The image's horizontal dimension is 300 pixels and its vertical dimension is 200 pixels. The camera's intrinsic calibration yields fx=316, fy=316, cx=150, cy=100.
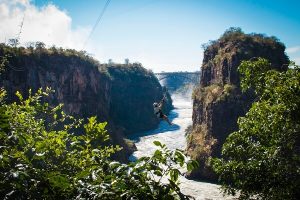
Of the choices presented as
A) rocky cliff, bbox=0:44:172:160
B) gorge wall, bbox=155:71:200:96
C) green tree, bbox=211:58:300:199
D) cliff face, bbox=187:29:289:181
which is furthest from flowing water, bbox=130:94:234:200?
gorge wall, bbox=155:71:200:96

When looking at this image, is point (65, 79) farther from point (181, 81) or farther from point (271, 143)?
point (181, 81)

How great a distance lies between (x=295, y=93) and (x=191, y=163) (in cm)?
690

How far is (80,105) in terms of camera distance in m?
67.4

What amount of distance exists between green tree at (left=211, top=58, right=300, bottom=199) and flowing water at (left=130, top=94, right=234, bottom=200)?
2.13 m

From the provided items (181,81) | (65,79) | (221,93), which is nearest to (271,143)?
(221,93)

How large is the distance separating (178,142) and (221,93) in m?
21.0

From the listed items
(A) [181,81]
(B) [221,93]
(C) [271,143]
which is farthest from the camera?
(A) [181,81]

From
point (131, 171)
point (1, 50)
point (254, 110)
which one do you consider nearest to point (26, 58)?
point (1, 50)

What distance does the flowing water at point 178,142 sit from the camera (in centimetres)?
4225

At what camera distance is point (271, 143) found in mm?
9758

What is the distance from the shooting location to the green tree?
29.4 feet

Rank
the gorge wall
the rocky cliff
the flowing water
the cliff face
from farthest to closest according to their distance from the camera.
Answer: the gorge wall
the cliff face
the rocky cliff
the flowing water

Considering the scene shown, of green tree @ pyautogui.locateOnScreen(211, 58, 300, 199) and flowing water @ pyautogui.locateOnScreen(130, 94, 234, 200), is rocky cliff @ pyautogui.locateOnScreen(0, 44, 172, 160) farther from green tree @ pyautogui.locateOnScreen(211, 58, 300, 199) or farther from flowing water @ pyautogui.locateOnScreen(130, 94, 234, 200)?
green tree @ pyautogui.locateOnScreen(211, 58, 300, 199)

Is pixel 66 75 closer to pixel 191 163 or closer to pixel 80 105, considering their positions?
pixel 80 105
